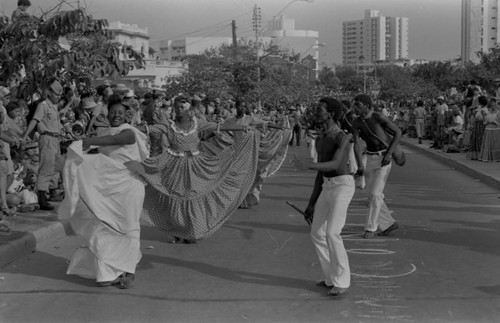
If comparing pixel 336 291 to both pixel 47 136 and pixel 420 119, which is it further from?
pixel 420 119

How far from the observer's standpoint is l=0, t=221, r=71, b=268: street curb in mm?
7929

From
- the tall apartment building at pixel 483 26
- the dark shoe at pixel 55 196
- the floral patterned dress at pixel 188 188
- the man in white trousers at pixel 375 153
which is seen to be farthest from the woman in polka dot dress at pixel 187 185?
the tall apartment building at pixel 483 26

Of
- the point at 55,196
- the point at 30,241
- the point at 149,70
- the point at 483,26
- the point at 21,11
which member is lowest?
the point at 30,241

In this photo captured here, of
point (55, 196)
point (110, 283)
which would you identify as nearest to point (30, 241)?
point (110, 283)

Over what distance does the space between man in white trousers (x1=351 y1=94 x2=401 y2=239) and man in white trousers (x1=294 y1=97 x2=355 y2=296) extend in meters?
2.40

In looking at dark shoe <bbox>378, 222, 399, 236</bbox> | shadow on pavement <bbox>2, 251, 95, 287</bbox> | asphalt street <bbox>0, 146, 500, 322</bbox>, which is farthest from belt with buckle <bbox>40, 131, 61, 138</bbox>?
dark shoe <bbox>378, 222, 399, 236</bbox>

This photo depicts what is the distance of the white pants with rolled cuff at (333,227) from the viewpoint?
6.24 meters

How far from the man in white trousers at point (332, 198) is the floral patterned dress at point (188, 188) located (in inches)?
100

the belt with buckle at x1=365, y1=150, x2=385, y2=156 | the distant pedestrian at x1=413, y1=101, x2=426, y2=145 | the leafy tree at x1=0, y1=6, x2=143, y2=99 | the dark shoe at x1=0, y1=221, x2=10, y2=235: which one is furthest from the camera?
the distant pedestrian at x1=413, y1=101, x2=426, y2=145

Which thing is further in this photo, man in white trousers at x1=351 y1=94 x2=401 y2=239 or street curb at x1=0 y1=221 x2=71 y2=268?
man in white trousers at x1=351 y1=94 x2=401 y2=239

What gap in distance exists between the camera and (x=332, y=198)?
633 centimetres

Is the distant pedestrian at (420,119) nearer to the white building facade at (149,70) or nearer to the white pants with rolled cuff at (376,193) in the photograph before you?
the white pants with rolled cuff at (376,193)

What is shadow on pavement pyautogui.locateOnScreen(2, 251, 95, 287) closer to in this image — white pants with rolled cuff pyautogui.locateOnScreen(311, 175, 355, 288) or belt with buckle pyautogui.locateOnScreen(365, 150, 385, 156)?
white pants with rolled cuff pyautogui.locateOnScreen(311, 175, 355, 288)

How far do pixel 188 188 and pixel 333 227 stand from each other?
3.00 metres
